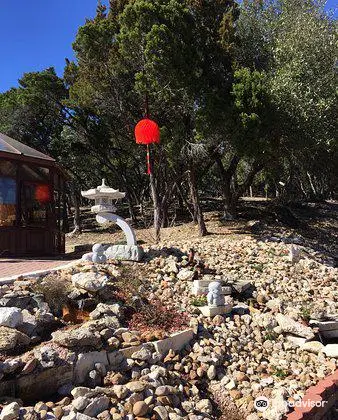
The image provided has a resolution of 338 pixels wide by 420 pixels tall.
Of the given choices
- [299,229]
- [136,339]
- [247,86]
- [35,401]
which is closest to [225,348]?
[136,339]

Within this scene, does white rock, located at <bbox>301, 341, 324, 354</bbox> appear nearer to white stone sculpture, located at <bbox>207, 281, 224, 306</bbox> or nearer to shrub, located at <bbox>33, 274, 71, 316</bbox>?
white stone sculpture, located at <bbox>207, 281, 224, 306</bbox>

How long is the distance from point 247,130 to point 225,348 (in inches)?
303

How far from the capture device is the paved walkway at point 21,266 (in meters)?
8.77

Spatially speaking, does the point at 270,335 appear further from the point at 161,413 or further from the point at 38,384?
the point at 38,384

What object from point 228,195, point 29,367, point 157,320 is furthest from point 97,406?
point 228,195

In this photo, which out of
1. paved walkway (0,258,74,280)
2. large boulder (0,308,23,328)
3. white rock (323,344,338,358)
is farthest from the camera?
paved walkway (0,258,74,280)

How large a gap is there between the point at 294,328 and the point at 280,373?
3.76ft

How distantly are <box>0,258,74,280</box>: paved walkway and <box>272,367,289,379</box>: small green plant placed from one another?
198 inches

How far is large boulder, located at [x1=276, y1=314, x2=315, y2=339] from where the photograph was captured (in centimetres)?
709

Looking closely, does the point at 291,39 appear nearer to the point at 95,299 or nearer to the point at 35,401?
the point at 95,299

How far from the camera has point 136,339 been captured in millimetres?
5906

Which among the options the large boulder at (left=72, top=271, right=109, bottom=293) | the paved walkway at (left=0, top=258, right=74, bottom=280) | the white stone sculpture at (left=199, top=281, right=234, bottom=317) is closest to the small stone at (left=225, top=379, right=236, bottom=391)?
the white stone sculpture at (left=199, top=281, right=234, bottom=317)

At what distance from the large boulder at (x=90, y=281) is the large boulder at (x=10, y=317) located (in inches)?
55.2

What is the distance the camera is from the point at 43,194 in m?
12.8
